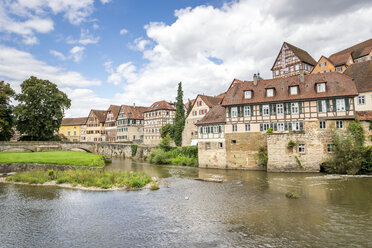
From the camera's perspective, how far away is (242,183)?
24.4m

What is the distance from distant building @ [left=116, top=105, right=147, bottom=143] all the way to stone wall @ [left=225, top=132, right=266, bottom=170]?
132 feet

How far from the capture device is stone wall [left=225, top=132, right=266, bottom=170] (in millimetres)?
32188

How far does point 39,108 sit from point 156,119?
87.9 feet

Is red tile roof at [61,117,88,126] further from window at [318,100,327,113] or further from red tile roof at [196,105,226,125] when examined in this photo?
window at [318,100,327,113]

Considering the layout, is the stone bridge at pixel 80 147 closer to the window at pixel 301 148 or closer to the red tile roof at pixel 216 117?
the red tile roof at pixel 216 117

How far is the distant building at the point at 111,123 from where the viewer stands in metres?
77.5

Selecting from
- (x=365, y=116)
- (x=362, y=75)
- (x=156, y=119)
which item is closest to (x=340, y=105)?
(x=365, y=116)

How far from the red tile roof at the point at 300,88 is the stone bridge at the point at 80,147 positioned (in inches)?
857

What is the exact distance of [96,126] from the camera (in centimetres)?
8238

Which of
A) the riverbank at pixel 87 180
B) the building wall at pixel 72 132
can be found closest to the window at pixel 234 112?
the riverbank at pixel 87 180

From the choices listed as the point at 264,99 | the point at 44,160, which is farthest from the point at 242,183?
the point at 44,160

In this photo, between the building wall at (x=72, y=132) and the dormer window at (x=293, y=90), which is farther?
the building wall at (x=72, y=132)

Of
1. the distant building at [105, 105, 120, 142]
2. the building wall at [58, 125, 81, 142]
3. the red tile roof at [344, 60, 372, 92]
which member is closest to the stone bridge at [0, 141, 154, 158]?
the distant building at [105, 105, 120, 142]

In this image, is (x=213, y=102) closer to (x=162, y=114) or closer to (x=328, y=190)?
(x=162, y=114)
